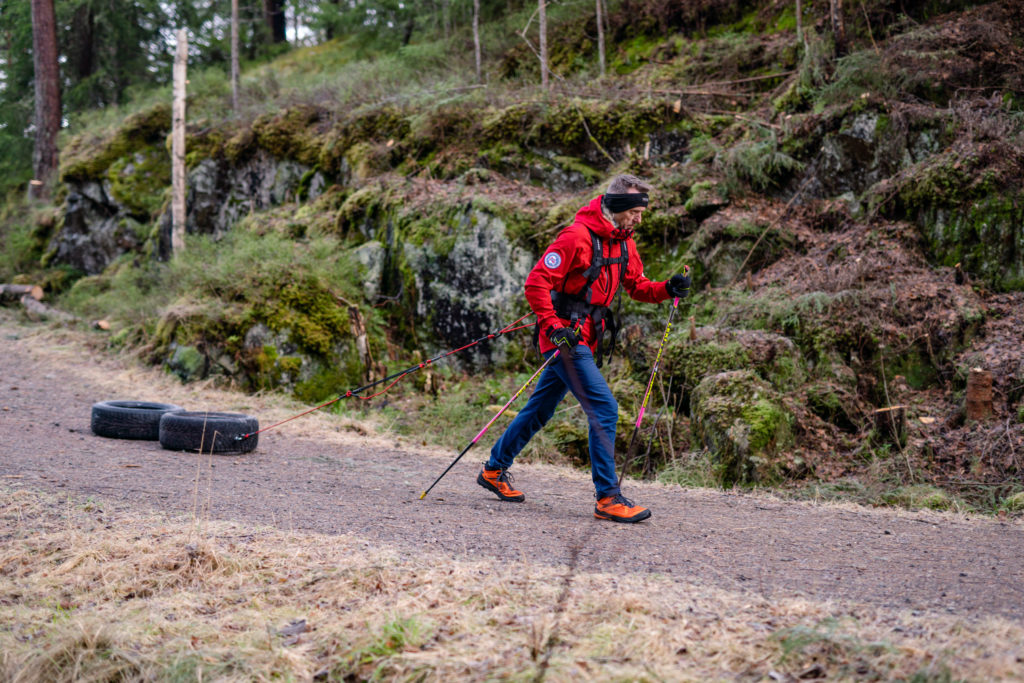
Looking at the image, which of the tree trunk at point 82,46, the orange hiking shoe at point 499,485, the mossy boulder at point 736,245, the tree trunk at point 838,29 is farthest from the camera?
the tree trunk at point 82,46

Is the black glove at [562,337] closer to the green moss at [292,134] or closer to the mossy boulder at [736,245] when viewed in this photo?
the mossy boulder at [736,245]

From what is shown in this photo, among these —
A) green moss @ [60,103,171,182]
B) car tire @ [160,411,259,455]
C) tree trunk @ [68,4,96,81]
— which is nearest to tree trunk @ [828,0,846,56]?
car tire @ [160,411,259,455]

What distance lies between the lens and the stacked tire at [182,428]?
6820 millimetres

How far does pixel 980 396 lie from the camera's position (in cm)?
643

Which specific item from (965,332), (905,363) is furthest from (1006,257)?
(905,363)

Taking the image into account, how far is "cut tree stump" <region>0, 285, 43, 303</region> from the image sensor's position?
57.4 feet

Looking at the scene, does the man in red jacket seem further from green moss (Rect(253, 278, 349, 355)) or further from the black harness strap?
green moss (Rect(253, 278, 349, 355))

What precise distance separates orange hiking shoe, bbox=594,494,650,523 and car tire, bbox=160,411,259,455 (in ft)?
13.2

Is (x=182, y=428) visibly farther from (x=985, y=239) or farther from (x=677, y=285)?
(x=985, y=239)

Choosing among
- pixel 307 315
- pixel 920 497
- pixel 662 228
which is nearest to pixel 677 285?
pixel 920 497

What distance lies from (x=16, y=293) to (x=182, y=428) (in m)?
14.6

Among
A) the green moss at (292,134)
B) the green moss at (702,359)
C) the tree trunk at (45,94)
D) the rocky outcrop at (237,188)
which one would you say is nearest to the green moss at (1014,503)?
the green moss at (702,359)

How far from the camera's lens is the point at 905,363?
7312 mm

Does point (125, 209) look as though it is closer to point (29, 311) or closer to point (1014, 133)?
point (29, 311)
